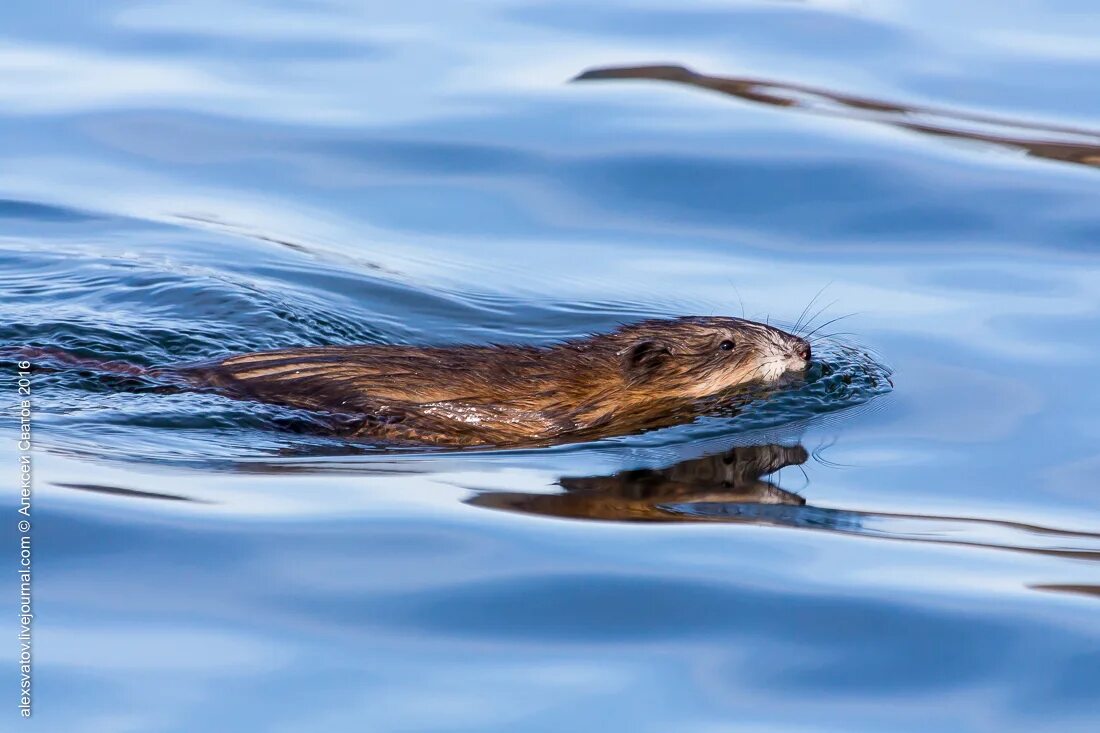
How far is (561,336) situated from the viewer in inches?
375

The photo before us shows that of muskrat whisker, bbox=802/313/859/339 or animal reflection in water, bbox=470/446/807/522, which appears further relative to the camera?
muskrat whisker, bbox=802/313/859/339

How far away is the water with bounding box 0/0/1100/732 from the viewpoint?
499cm

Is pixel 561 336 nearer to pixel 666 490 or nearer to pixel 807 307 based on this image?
pixel 807 307

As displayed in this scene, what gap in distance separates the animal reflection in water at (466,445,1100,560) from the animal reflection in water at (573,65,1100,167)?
5820 mm

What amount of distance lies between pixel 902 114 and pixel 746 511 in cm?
665

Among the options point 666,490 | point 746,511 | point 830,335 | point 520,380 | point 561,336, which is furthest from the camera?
point 561,336

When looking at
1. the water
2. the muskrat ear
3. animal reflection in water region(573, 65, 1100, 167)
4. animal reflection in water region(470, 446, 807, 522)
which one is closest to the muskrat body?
the muskrat ear

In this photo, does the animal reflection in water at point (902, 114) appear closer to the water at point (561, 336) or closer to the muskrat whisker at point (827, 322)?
the water at point (561, 336)

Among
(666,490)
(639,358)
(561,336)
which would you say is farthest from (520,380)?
(561,336)

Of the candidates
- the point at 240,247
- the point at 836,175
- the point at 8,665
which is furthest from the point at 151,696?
the point at 836,175

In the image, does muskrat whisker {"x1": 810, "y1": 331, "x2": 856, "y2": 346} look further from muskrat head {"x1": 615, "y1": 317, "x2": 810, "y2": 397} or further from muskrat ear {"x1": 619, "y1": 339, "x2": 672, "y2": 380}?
muskrat ear {"x1": 619, "y1": 339, "x2": 672, "y2": 380}

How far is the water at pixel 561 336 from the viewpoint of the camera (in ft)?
16.4

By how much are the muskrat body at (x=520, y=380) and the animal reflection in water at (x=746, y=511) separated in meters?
0.88

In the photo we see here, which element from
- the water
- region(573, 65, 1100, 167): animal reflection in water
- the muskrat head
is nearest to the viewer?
the water
